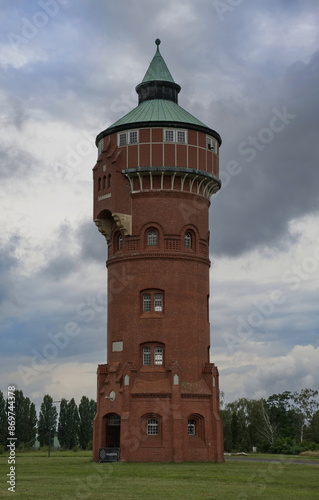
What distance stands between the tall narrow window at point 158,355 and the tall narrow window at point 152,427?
361 cm

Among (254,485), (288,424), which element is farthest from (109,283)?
(288,424)

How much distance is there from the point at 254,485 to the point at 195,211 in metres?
22.8

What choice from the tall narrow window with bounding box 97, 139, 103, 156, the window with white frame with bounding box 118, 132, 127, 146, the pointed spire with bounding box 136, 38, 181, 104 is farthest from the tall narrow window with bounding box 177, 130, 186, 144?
the tall narrow window with bounding box 97, 139, 103, 156

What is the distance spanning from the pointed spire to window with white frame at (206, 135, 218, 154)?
16.0 feet

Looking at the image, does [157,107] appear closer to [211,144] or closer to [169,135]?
[169,135]

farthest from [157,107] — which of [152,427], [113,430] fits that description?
[113,430]

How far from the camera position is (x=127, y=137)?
50.5 metres

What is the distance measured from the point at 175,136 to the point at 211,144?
3.38 m

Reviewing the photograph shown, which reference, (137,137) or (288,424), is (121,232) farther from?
(288,424)

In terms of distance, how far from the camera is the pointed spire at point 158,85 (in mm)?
54625

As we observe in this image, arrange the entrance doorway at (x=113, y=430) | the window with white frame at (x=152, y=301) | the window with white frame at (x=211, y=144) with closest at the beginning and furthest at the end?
the entrance doorway at (x=113, y=430) < the window with white frame at (x=152, y=301) < the window with white frame at (x=211, y=144)

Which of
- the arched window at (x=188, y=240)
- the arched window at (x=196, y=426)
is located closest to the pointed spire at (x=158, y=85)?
the arched window at (x=188, y=240)

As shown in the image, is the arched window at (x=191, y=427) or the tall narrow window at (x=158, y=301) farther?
the tall narrow window at (x=158, y=301)

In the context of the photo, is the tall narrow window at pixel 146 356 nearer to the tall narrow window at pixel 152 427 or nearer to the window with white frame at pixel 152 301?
the window with white frame at pixel 152 301
